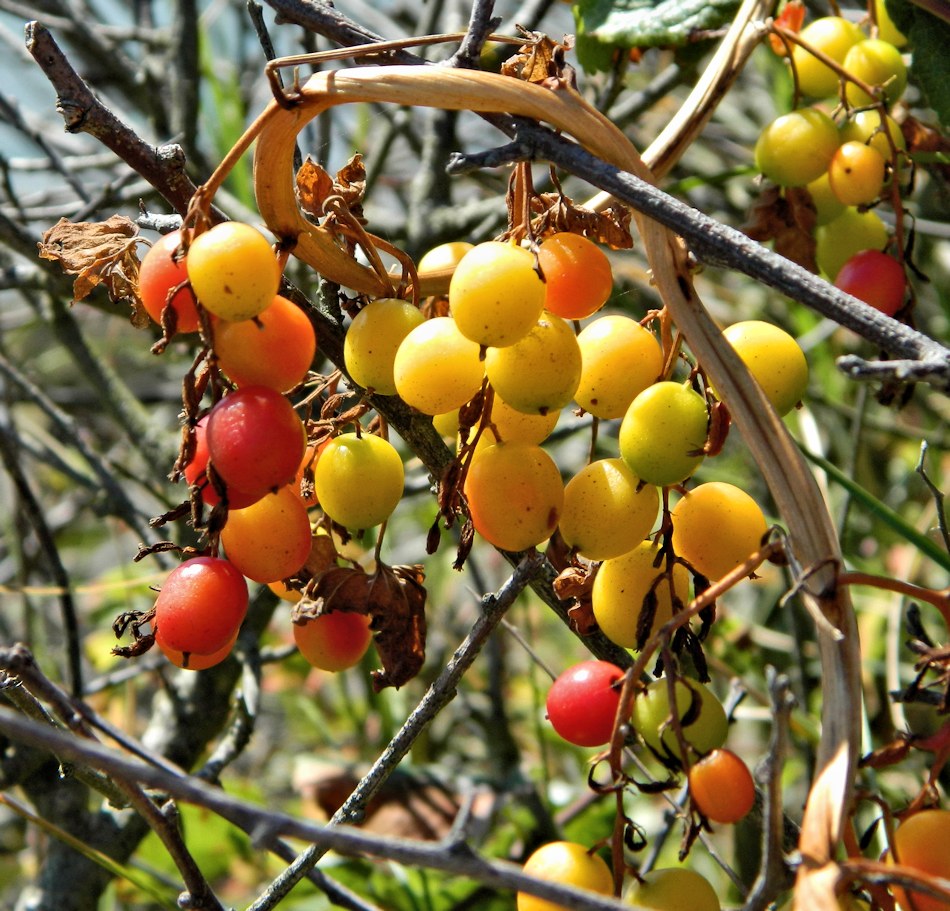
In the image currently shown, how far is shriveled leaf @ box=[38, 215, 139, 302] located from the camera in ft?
1.95

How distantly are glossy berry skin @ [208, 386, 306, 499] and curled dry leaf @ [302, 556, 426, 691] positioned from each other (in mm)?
101

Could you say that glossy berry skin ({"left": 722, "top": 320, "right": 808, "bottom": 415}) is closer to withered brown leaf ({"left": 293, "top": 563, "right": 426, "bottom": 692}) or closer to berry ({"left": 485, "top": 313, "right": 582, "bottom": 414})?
berry ({"left": 485, "top": 313, "right": 582, "bottom": 414})

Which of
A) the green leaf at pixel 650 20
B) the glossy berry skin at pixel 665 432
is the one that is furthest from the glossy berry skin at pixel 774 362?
the green leaf at pixel 650 20

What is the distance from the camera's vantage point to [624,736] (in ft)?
1.77

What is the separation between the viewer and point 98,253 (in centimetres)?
60

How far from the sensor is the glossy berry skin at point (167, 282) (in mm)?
544

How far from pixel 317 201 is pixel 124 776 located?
343mm

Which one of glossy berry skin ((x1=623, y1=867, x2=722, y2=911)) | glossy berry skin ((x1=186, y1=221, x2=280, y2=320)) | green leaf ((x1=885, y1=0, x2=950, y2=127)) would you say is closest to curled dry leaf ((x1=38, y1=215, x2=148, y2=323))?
glossy berry skin ((x1=186, y1=221, x2=280, y2=320))

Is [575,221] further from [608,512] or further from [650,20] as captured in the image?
[650,20]

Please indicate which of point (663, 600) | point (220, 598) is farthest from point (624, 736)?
point (220, 598)

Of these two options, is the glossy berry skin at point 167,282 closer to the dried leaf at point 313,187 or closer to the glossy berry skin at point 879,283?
the dried leaf at point 313,187

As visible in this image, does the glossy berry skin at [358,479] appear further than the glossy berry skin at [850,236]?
No

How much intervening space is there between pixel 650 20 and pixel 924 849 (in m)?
0.76

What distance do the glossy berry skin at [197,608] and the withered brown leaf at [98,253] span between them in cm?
16
